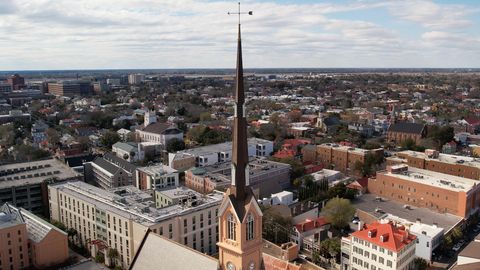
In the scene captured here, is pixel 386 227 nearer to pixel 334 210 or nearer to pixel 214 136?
pixel 334 210

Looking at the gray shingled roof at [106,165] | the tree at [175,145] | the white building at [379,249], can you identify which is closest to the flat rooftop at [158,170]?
the gray shingled roof at [106,165]

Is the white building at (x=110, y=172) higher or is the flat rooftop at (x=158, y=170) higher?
the flat rooftop at (x=158, y=170)

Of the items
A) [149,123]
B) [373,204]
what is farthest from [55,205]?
[149,123]

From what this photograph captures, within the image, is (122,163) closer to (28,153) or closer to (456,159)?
(28,153)

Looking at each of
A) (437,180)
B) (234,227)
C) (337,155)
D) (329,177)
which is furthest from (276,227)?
(337,155)

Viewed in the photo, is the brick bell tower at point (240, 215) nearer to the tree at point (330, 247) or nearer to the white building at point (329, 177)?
the tree at point (330, 247)
